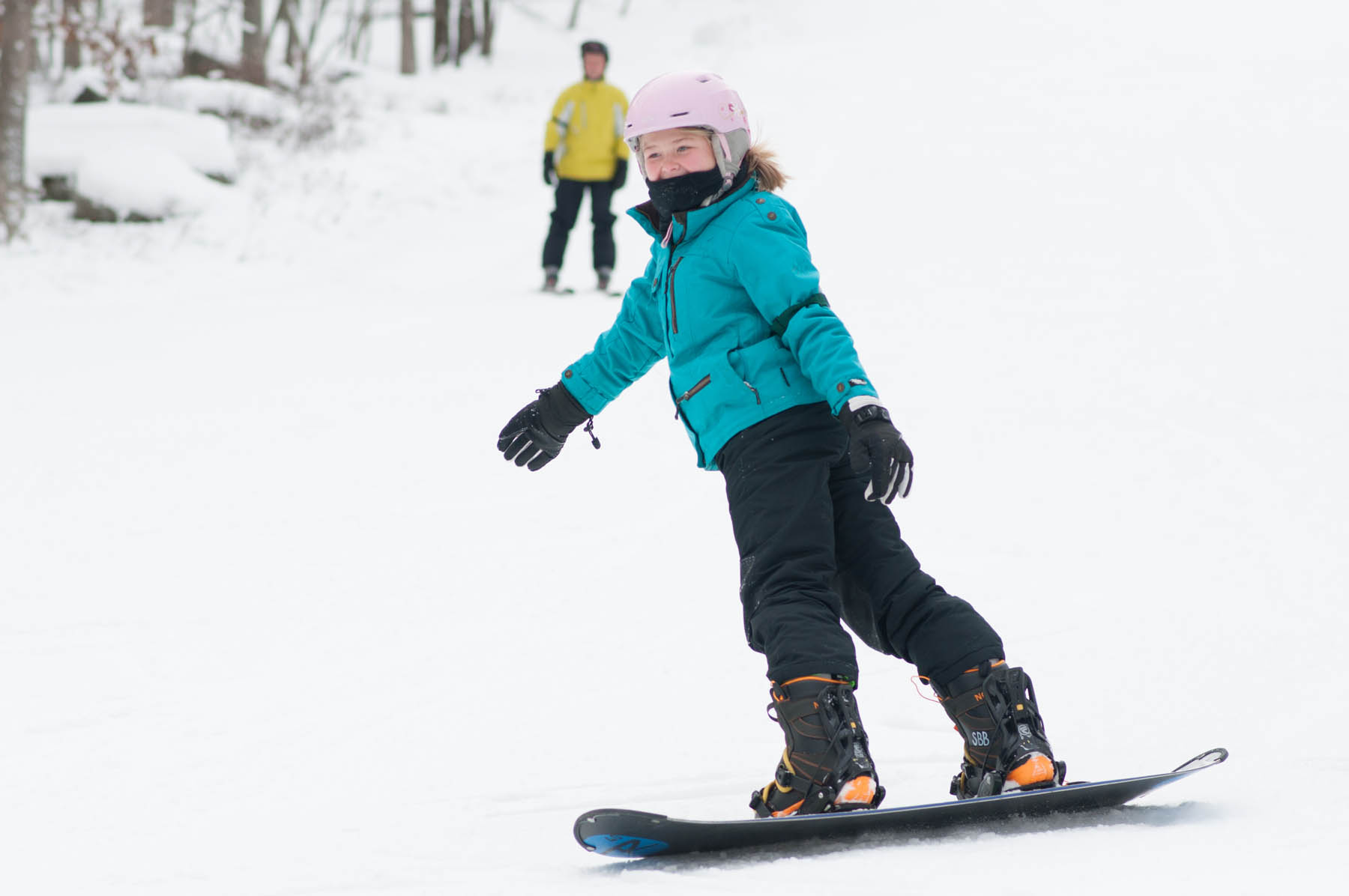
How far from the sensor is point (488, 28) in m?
28.8

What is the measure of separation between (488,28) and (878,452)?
2864 centimetres

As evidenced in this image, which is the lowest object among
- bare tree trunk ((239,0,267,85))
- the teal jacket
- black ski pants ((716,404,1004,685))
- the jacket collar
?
black ski pants ((716,404,1004,685))

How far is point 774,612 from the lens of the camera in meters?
2.46

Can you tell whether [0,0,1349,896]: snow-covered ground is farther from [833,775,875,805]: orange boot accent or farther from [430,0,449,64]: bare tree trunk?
[430,0,449,64]: bare tree trunk

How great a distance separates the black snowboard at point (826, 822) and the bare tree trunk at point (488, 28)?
1110 inches

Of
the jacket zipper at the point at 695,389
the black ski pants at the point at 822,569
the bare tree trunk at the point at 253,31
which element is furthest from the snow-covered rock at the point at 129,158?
the black ski pants at the point at 822,569

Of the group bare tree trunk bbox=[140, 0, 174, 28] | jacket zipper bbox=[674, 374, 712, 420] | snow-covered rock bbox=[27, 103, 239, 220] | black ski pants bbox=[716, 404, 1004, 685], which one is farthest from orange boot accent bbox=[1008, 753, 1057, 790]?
bare tree trunk bbox=[140, 0, 174, 28]

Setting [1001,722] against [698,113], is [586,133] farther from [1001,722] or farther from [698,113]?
[1001,722]

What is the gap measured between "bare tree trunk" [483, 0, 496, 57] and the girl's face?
27.2 m

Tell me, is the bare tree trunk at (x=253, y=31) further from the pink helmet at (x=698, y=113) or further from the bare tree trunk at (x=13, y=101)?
the pink helmet at (x=698, y=113)

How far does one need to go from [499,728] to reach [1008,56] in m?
18.7

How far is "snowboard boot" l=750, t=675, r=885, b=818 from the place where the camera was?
238cm

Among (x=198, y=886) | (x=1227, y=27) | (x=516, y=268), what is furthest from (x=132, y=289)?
(x=1227, y=27)

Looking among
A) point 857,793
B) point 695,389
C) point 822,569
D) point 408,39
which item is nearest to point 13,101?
point 695,389
